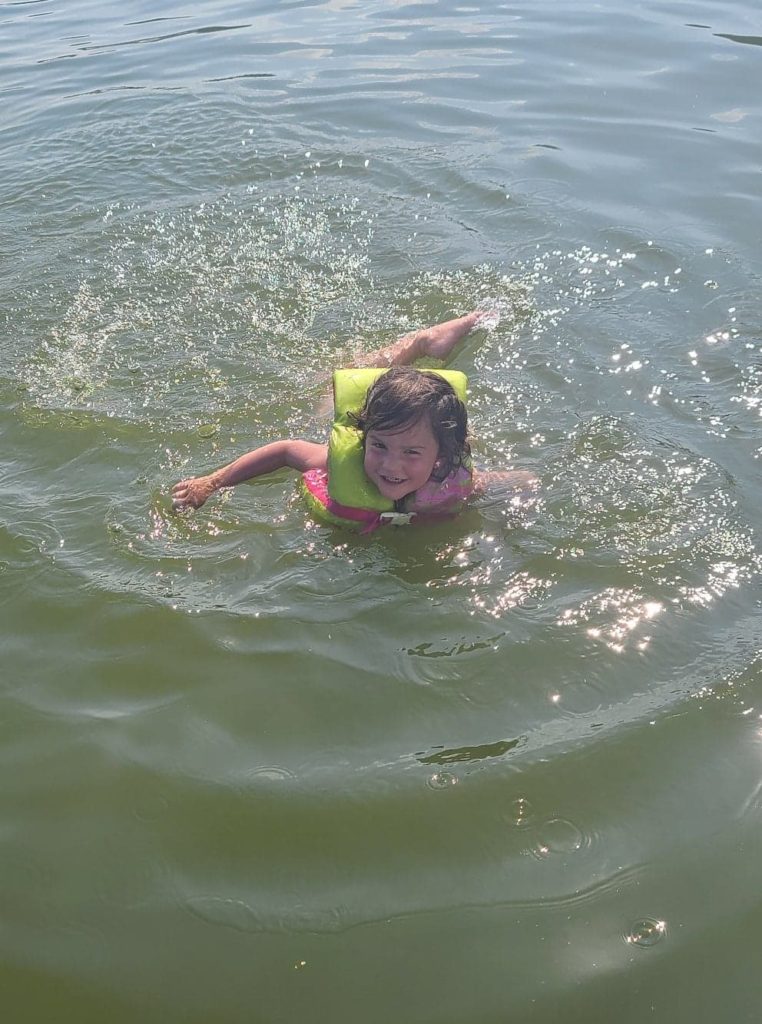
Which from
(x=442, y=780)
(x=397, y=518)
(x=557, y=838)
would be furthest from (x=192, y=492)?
(x=557, y=838)

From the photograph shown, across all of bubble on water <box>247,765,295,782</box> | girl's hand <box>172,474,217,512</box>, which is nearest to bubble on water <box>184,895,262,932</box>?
bubble on water <box>247,765,295,782</box>

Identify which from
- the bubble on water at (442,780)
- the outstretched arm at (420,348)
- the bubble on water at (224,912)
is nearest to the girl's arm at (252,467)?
the outstretched arm at (420,348)

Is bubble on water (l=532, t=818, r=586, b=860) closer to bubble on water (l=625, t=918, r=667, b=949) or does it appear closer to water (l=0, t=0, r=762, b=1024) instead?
water (l=0, t=0, r=762, b=1024)

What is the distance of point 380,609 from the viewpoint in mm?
3672

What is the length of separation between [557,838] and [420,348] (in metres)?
3.35

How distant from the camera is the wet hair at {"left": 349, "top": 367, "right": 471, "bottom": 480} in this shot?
3998 mm

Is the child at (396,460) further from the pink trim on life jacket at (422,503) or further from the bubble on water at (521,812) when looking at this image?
the bubble on water at (521,812)

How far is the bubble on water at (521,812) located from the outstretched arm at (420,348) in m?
3.12

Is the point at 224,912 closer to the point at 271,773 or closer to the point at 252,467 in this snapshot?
the point at 271,773

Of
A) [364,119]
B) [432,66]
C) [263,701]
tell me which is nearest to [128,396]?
[263,701]

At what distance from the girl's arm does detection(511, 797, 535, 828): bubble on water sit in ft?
6.80

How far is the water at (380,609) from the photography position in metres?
2.45

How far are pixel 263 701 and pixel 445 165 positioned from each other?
237 inches

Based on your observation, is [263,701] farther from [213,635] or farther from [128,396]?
[128,396]
